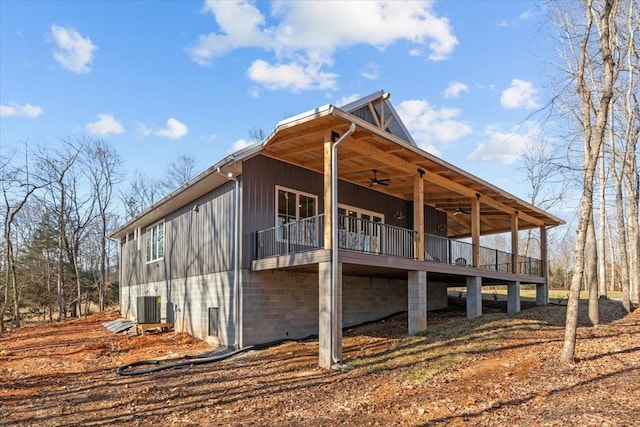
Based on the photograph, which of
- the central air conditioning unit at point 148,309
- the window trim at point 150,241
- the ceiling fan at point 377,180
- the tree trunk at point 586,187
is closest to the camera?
the tree trunk at point 586,187

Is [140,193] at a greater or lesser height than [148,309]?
greater

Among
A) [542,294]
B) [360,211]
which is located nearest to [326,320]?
[360,211]

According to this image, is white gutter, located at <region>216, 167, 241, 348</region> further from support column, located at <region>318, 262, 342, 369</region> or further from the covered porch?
support column, located at <region>318, 262, 342, 369</region>

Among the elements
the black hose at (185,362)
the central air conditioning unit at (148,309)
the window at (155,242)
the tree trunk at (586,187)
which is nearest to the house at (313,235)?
the black hose at (185,362)

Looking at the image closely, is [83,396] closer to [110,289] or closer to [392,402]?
[392,402]

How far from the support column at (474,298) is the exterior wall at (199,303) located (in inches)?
282

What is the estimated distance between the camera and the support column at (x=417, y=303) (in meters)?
11.0

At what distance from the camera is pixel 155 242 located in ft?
57.3

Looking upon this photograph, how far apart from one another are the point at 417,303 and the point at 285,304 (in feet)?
10.9

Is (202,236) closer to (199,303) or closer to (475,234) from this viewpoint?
(199,303)

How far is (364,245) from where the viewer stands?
515 inches

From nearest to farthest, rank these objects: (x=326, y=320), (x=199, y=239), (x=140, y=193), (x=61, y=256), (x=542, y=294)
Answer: (x=326, y=320) → (x=199, y=239) → (x=542, y=294) → (x=61, y=256) → (x=140, y=193)

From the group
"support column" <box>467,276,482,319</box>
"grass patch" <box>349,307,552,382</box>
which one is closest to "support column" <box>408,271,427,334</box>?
"grass patch" <box>349,307,552,382</box>

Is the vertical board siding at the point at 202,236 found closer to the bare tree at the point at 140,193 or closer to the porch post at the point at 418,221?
the porch post at the point at 418,221
